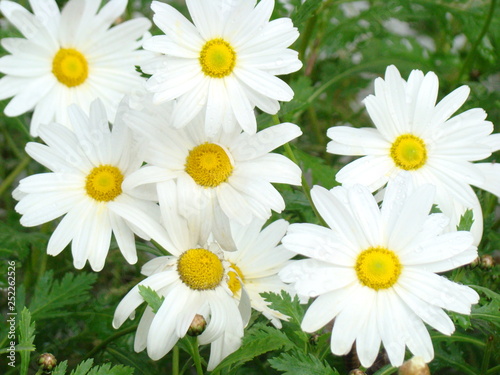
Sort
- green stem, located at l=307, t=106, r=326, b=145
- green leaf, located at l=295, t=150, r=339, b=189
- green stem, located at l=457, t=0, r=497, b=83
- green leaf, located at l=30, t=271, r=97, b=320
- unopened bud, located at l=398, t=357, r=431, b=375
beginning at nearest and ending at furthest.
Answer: unopened bud, located at l=398, t=357, r=431, b=375, green leaf, located at l=30, t=271, r=97, b=320, green leaf, located at l=295, t=150, r=339, b=189, green stem, located at l=457, t=0, r=497, b=83, green stem, located at l=307, t=106, r=326, b=145

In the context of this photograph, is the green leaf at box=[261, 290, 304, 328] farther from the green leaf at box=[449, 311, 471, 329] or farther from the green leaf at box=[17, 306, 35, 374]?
the green leaf at box=[17, 306, 35, 374]

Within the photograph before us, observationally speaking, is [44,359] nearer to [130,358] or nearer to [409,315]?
[130,358]

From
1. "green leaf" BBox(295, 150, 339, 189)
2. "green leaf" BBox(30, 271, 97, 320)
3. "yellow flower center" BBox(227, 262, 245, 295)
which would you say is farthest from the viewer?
"green leaf" BBox(295, 150, 339, 189)

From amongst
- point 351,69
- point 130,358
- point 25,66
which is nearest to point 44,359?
point 130,358

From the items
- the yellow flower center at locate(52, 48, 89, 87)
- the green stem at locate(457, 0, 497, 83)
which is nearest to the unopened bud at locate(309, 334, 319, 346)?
the yellow flower center at locate(52, 48, 89, 87)

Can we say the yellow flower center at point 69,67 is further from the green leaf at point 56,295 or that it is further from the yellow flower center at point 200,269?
the yellow flower center at point 200,269

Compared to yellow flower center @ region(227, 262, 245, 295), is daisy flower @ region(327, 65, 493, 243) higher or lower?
higher

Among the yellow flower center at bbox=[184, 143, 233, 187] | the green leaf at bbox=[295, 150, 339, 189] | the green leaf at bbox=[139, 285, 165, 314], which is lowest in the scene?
the green leaf at bbox=[139, 285, 165, 314]
